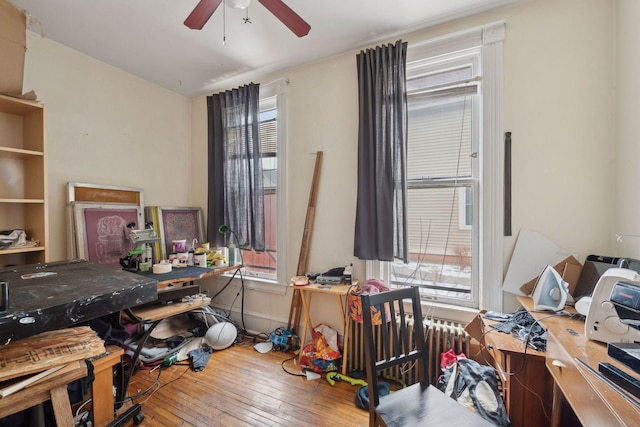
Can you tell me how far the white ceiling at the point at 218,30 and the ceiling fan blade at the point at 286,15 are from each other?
0.43m

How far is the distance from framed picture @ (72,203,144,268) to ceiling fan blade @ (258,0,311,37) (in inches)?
90.2

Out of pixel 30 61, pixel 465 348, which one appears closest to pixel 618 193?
pixel 465 348

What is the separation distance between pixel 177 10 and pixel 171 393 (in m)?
2.80

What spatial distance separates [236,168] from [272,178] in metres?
0.41

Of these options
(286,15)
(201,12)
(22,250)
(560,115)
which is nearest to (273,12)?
(286,15)

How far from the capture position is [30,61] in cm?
216

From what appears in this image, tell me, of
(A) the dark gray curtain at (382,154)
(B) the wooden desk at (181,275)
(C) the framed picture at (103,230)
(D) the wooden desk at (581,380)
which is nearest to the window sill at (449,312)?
(A) the dark gray curtain at (382,154)

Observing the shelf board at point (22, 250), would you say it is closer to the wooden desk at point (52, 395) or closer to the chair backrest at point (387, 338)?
the wooden desk at point (52, 395)

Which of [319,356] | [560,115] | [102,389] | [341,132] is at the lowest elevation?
[319,356]

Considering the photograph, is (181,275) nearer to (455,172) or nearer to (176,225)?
(176,225)

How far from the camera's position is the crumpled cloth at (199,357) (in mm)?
2277

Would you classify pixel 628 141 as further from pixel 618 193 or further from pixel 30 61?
pixel 30 61

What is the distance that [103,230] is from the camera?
8.08ft

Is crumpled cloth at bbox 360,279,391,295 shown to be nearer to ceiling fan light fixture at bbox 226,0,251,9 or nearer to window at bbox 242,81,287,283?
window at bbox 242,81,287,283
